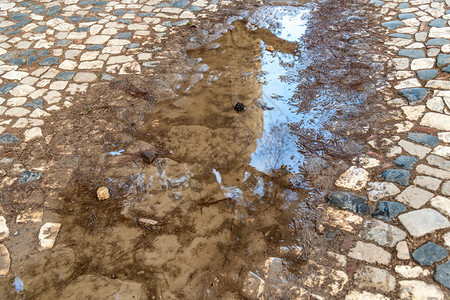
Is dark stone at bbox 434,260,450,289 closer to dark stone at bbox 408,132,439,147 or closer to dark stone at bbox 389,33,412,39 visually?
dark stone at bbox 408,132,439,147

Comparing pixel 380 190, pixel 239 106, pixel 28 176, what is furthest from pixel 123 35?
pixel 380 190

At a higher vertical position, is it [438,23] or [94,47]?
[438,23]

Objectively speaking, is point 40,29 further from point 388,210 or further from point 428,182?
point 428,182

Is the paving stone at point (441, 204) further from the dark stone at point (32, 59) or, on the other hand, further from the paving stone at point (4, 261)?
the dark stone at point (32, 59)

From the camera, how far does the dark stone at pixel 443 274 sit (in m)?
2.10

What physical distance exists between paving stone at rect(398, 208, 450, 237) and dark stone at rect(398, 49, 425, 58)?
2.61m

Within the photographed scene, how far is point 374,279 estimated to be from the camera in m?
2.22

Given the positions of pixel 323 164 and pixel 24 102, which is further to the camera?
pixel 24 102

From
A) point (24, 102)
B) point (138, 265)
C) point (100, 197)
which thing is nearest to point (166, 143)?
point (100, 197)

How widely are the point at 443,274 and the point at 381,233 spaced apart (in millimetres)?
457

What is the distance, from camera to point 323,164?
10.3 ft

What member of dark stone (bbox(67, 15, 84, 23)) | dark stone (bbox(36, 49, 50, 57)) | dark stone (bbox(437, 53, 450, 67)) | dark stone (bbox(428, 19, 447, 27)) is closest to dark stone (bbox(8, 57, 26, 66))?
dark stone (bbox(36, 49, 50, 57))

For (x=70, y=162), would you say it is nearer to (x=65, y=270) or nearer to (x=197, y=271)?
(x=65, y=270)

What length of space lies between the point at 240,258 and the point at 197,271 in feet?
1.12
